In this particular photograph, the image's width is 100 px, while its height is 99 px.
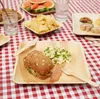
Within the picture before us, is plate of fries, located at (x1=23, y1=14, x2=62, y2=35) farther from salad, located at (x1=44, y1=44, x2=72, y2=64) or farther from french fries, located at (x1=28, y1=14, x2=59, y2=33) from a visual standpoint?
salad, located at (x1=44, y1=44, x2=72, y2=64)

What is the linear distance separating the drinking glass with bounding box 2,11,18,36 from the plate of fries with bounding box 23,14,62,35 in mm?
62

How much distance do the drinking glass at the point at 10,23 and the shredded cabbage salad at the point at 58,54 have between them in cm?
27

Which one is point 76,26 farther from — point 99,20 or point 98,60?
point 98,60

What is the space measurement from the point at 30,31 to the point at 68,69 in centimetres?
41

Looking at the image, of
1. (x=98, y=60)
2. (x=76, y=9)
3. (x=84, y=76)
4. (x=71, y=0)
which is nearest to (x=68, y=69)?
(x=84, y=76)

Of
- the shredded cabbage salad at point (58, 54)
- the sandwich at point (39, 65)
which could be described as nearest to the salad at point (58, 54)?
the shredded cabbage salad at point (58, 54)

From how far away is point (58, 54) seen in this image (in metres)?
0.98

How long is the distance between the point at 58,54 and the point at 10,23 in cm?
35

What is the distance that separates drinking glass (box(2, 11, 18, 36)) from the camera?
1.17 meters

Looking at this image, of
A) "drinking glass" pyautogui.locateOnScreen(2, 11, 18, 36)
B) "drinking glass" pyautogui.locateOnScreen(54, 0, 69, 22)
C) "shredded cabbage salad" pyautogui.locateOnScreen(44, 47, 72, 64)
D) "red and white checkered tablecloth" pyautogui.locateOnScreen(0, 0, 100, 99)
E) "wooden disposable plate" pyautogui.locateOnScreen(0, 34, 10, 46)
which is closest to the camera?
"red and white checkered tablecloth" pyautogui.locateOnScreen(0, 0, 100, 99)

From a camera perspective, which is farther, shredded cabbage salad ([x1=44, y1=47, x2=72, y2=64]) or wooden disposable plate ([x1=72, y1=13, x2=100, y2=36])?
wooden disposable plate ([x1=72, y1=13, x2=100, y2=36])

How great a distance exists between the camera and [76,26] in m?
1.25

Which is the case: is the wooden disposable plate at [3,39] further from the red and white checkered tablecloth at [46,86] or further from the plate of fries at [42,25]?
the plate of fries at [42,25]

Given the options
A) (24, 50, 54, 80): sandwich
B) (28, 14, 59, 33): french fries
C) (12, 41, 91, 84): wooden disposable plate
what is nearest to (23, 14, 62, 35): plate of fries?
(28, 14, 59, 33): french fries
